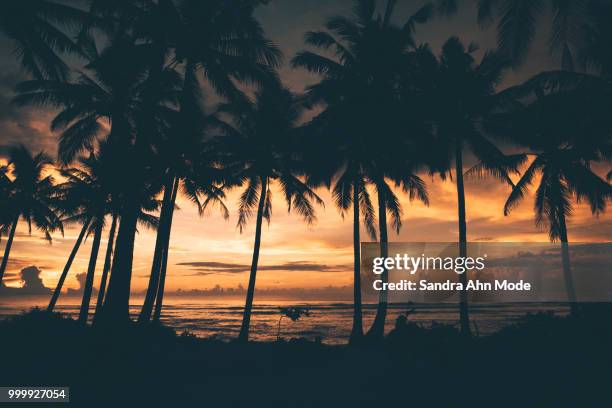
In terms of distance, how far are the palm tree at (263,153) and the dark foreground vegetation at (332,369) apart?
7003 millimetres

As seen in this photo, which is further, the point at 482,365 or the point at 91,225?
the point at 91,225

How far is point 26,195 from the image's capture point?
22422mm

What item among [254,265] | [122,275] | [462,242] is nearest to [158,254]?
[122,275]

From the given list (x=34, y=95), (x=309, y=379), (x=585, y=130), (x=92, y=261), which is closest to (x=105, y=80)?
(x=34, y=95)

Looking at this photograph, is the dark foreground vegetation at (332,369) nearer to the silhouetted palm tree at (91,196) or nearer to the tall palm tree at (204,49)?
the tall palm tree at (204,49)

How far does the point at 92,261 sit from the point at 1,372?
1178 cm

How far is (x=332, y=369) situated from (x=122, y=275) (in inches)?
239

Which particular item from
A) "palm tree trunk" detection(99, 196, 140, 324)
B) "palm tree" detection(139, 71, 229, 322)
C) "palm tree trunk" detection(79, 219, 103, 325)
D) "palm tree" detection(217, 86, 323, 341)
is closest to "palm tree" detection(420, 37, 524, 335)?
"palm tree" detection(217, 86, 323, 341)

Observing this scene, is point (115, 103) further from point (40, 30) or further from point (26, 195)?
point (26, 195)

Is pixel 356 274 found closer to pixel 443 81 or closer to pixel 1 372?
pixel 443 81

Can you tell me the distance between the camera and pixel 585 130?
443 inches

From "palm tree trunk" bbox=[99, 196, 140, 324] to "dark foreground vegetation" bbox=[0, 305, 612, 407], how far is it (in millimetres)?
437

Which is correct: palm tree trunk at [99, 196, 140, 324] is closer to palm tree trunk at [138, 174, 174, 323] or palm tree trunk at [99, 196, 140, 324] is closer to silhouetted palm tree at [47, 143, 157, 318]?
palm tree trunk at [138, 174, 174, 323]

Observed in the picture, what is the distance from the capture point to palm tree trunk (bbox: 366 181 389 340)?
43.4ft
